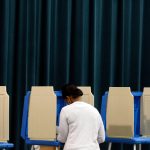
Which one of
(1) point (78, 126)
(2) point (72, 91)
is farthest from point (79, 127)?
(2) point (72, 91)

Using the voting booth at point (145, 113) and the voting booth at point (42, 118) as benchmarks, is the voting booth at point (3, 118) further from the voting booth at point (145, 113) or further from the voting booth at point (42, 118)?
the voting booth at point (145, 113)

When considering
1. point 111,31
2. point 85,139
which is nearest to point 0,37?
point 111,31

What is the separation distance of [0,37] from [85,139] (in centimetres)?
223

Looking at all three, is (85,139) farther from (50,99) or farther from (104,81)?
(104,81)

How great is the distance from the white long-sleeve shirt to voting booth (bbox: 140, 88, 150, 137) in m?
1.00

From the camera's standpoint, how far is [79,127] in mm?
3682

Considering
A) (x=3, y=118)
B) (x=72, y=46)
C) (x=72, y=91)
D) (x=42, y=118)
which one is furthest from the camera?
(x=72, y=46)

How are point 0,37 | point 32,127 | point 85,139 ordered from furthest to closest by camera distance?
1. point 0,37
2. point 32,127
3. point 85,139

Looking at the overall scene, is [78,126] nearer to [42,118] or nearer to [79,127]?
[79,127]

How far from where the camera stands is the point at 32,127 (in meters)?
4.29

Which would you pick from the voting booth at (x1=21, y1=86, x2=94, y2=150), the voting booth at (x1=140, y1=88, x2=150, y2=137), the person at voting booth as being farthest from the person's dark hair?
the voting booth at (x1=140, y1=88, x2=150, y2=137)

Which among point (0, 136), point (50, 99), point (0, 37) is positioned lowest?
point (0, 136)

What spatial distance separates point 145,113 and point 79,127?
115 centimetres

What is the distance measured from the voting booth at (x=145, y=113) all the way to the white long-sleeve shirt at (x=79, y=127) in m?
1.00
